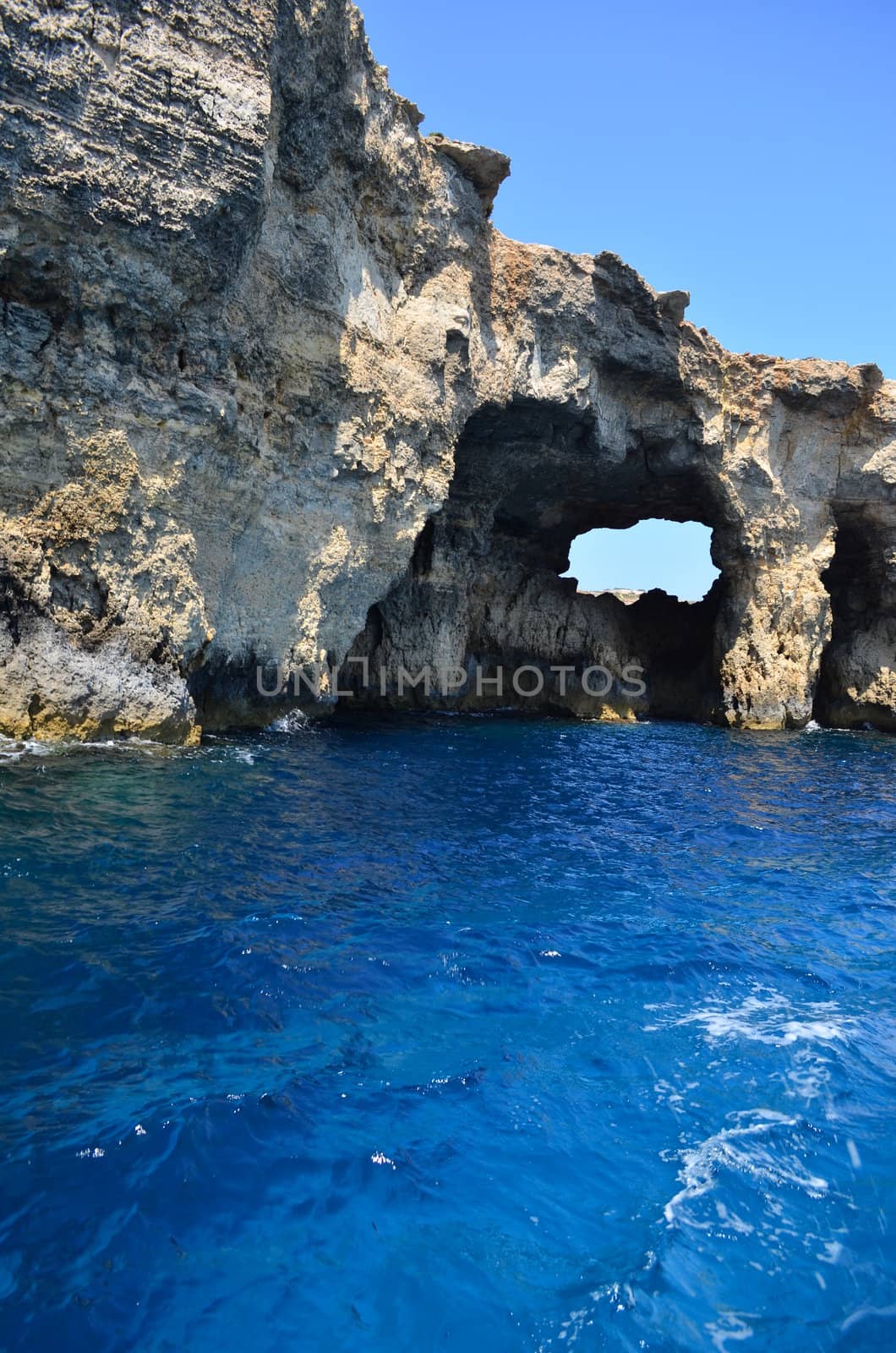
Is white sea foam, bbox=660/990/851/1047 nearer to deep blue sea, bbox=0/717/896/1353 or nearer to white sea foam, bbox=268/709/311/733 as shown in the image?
deep blue sea, bbox=0/717/896/1353

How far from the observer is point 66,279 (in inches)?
532

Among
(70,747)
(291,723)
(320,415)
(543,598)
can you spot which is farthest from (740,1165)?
(543,598)

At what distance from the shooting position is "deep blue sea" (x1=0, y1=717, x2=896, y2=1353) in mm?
3938

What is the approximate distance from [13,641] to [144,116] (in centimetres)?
850

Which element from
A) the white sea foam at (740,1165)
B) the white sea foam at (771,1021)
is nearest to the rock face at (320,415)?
the white sea foam at (771,1021)

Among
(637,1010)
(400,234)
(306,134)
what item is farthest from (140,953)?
(400,234)

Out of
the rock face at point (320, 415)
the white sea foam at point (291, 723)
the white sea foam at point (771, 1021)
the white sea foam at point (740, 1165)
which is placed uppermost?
the rock face at point (320, 415)

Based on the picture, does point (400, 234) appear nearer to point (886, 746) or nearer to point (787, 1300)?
point (886, 746)

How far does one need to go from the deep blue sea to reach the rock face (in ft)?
17.4

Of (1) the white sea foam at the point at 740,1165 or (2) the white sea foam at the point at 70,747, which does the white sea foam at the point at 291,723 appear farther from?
(1) the white sea foam at the point at 740,1165

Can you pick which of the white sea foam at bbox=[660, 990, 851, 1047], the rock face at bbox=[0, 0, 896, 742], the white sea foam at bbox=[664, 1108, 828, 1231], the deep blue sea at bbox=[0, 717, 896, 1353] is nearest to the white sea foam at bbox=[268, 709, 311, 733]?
the rock face at bbox=[0, 0, 896, 742]

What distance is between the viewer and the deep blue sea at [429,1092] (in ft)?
12.9

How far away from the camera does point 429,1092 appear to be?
18.0 feet

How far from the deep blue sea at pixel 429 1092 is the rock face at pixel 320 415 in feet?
17.4
